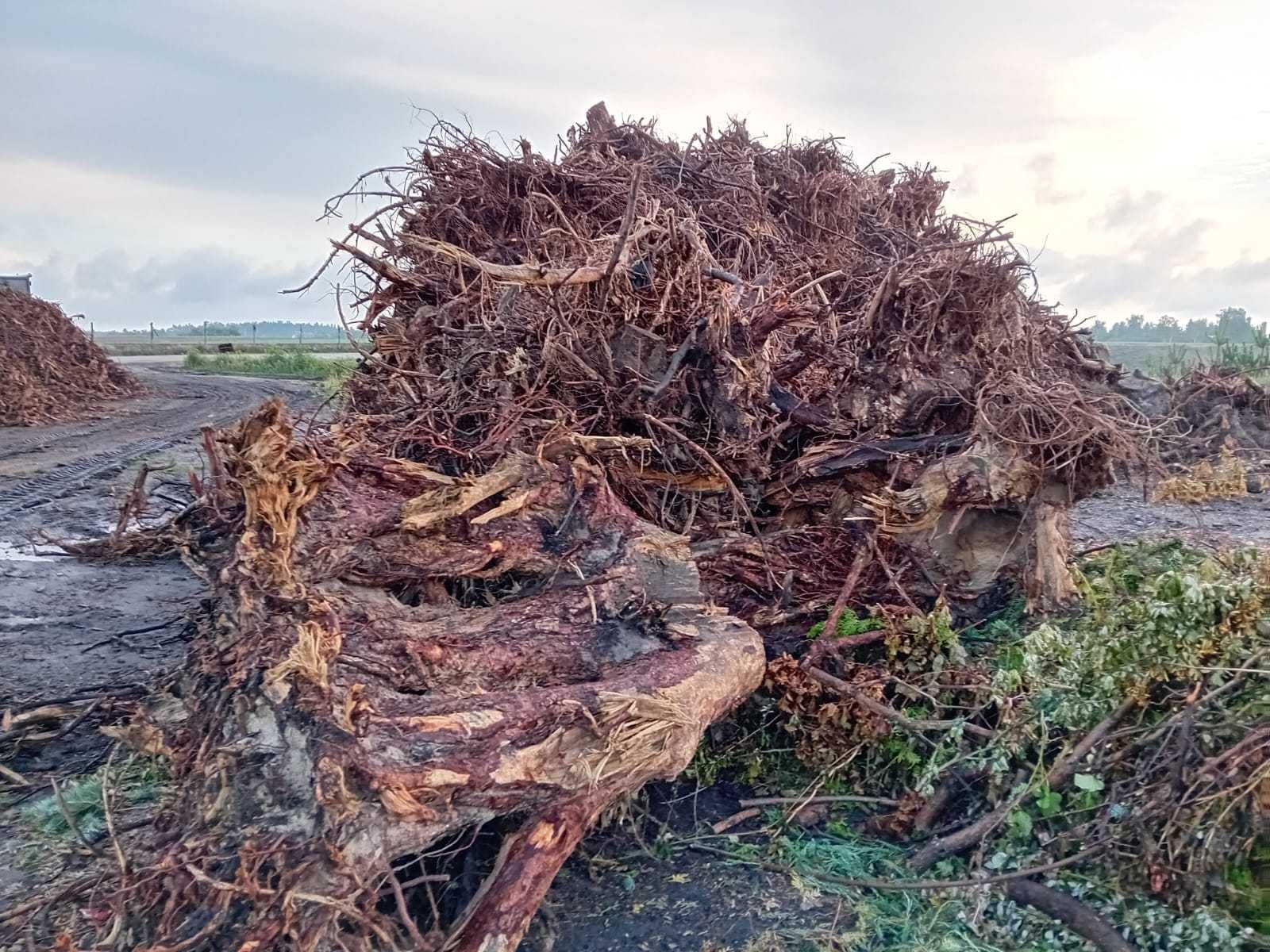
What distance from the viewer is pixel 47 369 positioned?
16281mm

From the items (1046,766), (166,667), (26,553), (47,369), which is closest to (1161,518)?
(1046,766)

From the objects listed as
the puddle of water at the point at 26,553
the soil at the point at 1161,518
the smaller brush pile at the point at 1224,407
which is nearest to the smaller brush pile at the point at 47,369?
the puddle of water at the point at 26,553

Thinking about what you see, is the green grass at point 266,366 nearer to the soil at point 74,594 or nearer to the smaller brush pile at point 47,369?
the smaller brush pile at point 47,369

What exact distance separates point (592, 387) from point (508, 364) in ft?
1.50

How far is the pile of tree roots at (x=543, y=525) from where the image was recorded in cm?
250

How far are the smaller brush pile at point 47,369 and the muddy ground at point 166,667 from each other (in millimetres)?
4115

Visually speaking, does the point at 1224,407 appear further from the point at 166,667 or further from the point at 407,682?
the point at 166,667

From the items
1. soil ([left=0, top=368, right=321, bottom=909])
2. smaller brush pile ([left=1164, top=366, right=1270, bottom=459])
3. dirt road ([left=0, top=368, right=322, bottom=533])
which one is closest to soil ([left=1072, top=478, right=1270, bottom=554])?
smaller brush pile ([left=1164, top=366, right=1270, bottom=459])

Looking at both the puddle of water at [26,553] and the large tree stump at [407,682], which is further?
the puddle of water at [26,553]

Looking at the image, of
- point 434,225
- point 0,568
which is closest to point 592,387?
point 434,225

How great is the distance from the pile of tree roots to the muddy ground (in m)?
0.51

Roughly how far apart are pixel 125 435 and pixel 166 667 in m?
9.74

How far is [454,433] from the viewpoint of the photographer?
4.58m

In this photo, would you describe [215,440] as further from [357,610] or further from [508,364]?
[508,364]
